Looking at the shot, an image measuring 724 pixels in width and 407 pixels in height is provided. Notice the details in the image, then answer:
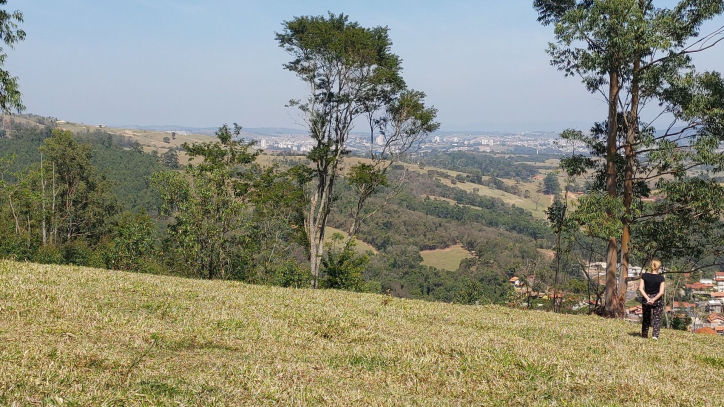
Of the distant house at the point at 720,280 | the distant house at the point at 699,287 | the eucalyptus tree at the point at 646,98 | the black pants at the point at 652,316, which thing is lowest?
the distant house at the point at 720,280

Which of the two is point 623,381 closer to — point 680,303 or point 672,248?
point 672,248

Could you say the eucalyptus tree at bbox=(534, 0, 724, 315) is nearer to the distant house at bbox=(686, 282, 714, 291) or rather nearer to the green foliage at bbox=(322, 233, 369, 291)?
the green foliage at bbox=(322, 233, 369, 291)

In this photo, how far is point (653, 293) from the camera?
36.8 feet

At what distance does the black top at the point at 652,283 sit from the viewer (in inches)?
440

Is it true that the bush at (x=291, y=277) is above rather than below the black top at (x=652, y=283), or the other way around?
below

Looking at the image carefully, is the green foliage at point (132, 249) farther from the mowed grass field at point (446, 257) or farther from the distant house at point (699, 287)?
the mowed grass field at point (446, 257)

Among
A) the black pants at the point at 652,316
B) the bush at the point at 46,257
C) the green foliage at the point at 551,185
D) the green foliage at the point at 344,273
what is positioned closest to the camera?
the black pants at the point at 652,316

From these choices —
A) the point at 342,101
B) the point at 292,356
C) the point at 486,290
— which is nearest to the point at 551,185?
the point at 486,290

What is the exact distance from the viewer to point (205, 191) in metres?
21.7

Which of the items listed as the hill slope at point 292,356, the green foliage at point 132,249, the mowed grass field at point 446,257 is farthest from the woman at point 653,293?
the mowed grass field at point 446,257

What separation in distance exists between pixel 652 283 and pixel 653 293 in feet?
0.74

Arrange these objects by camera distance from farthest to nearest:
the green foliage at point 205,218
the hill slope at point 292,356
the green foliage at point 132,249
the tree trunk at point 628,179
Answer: the green foliage at point 132,249 → the green foliage at point 205,218 → the tree trunk at point 628,179 → the hill slope at point 292,356

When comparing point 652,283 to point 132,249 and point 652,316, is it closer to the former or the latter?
point 652,316

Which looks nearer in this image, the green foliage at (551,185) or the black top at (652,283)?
the black top at (652,283)
